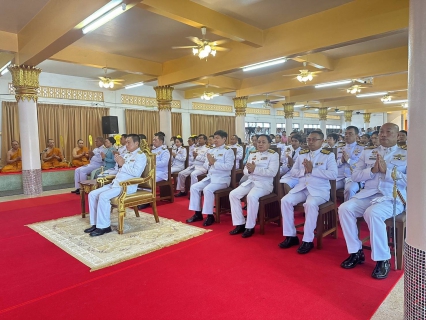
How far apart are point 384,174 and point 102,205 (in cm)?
334

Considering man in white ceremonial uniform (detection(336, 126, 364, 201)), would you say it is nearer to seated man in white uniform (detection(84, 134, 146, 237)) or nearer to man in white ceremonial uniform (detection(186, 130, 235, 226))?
man in white ceremonial uniform (detection(186, 130, 235, 226))

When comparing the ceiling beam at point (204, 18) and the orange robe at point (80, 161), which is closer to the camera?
the ceiling beam at point (204, 18)

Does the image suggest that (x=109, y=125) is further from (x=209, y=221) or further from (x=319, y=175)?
(x=319, y=175)

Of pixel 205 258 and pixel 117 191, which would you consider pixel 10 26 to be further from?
pixel 205 258

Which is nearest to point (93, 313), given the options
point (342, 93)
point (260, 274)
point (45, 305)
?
point (45, 305)

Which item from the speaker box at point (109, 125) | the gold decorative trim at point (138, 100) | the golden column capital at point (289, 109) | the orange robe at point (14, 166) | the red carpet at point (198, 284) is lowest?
the red carpet at point (198, 284)

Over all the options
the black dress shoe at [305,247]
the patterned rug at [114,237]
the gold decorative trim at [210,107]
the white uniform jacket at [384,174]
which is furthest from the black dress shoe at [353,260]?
the gold decorative trim at [210,107]

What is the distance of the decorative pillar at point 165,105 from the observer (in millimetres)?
9570

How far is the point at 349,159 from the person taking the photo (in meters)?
5.25

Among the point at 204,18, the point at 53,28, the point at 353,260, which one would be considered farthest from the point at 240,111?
the point at 353,260

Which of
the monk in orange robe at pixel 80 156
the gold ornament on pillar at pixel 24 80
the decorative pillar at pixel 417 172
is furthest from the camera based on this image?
the monk in orange robe at pixel 80 156

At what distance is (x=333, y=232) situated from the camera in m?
3.72

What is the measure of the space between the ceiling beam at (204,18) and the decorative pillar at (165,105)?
395 cm

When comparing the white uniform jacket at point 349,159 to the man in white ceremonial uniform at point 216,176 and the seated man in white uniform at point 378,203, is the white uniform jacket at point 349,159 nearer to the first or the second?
the seated man in white uniform at point 378,203
